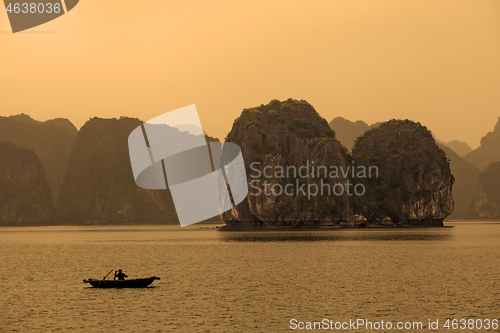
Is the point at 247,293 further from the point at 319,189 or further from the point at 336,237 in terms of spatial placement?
the point at 319,189

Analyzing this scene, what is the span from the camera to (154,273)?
62312 mm

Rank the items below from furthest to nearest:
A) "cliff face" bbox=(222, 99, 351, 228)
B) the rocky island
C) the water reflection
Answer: the rocky island → "cliff face" bbox=(222, 99, 351, 228) → the water reflection

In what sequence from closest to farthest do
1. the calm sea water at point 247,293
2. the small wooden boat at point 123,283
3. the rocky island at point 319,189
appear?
the calm sea water at point 247,293
the small wooden boat at point 123,283
the rocky island at point 319,189

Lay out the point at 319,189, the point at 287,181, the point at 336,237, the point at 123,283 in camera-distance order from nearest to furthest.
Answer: the point at 123,283, the point at 336,237, the point at 319,189, the point at 287,181

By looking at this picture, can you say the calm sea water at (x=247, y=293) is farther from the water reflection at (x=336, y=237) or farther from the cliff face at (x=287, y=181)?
the cliff face at (x=287, y=181)

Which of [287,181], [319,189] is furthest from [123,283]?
[287,181]

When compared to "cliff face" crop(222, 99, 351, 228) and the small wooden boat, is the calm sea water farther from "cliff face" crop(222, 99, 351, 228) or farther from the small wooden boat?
"cliff face" crop(222, 99, 351, 228)

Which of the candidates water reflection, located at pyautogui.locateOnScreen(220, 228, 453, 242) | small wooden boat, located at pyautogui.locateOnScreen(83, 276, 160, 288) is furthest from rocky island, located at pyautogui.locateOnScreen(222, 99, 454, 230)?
small wooden boat, located at pyautogui.locateOnScreen(83, 276, 160, 288)

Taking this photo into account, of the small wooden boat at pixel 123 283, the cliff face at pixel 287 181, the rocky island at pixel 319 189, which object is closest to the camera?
the small wooden boat at pixel 123 283

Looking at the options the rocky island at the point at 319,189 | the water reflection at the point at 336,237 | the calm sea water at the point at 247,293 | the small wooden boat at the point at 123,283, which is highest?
the rocky island at the point at 319,189

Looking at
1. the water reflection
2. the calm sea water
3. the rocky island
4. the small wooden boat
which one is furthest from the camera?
the rocky island

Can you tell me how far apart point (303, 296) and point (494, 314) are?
14694 millimetres

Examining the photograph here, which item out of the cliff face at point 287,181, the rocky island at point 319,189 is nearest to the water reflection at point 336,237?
the cliff face at point 287,181

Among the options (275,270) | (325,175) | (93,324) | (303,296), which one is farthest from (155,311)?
(325,175)
